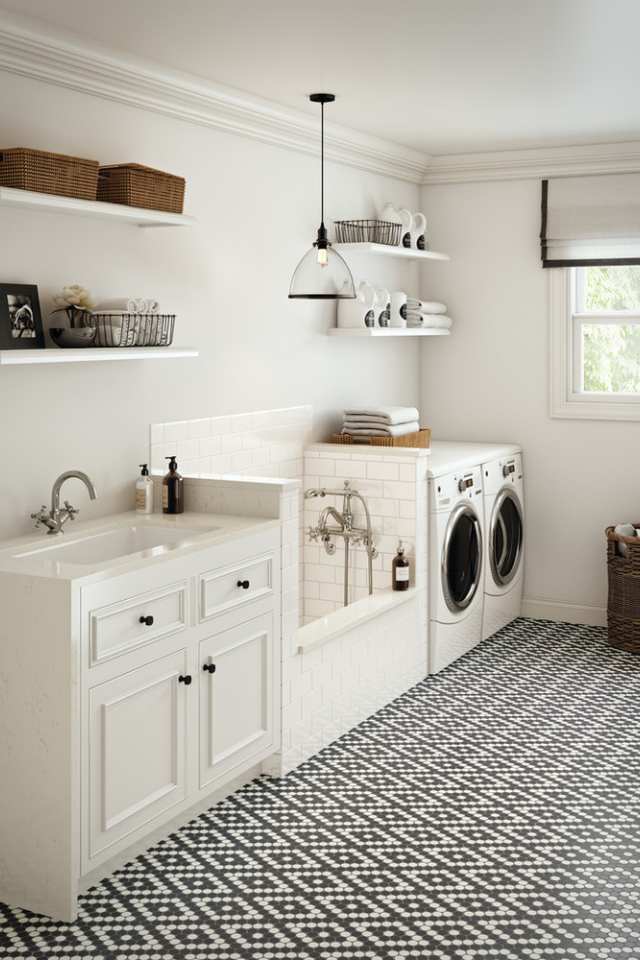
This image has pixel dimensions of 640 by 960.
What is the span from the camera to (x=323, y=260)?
4.25 m

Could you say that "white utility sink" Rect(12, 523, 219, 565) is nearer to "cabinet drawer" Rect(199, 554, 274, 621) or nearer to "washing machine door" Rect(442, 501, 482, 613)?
"cabinet drawer" Rect(199, 554, 274, 621)

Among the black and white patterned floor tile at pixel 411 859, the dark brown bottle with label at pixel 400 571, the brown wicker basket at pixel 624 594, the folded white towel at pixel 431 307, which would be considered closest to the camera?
the black and white patterned floor tile at pixel 411 859

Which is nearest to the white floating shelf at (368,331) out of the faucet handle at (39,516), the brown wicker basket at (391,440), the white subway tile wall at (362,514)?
the brown wicker basket at (391,440)

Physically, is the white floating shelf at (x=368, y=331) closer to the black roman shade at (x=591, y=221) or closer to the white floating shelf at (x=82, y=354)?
the black roman shade at (x=591, y=221)

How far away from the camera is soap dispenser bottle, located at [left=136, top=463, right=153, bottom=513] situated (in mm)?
4055

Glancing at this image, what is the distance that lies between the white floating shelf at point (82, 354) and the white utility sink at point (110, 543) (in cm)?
59

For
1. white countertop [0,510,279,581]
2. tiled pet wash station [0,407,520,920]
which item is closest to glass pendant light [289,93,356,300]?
tiled pet wash station [0,407,520,920]

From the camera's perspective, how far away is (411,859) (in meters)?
3.38

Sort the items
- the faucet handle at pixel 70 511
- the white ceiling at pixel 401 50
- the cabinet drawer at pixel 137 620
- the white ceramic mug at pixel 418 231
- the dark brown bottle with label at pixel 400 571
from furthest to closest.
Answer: the white ceramic mug at pixel 418 231, the dark brown bottle with label at pixel 400 571, the faucet handle at pixel 70 511, the white ceiling at pixel 401 50, the cabinet drawer at pixel 137 620

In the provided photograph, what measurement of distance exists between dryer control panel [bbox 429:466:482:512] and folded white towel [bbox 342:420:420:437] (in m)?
0.33

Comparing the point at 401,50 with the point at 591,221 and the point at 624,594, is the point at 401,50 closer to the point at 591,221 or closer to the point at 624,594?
the point at 591,221

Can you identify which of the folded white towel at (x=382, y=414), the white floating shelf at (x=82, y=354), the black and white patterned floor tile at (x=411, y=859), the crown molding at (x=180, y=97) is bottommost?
the black and white patterned floor tile at (x=411, y=859)

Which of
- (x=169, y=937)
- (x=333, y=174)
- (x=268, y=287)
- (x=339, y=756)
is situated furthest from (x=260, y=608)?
(x=333, y=174)

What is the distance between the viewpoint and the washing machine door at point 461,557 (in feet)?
17.3
